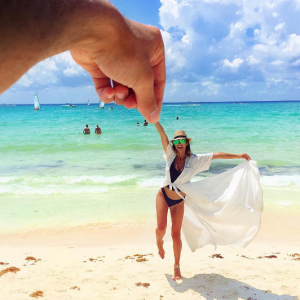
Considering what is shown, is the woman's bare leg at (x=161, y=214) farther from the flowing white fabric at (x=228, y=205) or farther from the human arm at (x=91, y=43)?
the human arm at (x=91, y=43)

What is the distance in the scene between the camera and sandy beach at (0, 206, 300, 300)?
14.4 feet

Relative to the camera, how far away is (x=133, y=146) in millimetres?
20500

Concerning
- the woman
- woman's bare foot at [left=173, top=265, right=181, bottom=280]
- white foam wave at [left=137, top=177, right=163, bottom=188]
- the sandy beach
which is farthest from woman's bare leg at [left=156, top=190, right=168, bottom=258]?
white foam wave at [left=137, top=177, right=163, bottom=188]

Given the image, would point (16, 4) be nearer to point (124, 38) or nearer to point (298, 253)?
point (124, 38)

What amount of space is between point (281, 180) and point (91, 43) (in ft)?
37.2

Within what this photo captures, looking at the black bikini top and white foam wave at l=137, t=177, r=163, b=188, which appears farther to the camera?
white foam wave at l=137, t=177, r=163, b=188

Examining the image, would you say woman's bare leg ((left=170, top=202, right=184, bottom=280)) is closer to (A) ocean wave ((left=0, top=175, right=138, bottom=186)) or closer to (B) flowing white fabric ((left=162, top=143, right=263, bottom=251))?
(B) flowing white fabric ((left=162, top=143, right=263, bottom=251))

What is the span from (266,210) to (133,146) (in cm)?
1336

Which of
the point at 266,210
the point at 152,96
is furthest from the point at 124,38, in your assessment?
the point at 266,210

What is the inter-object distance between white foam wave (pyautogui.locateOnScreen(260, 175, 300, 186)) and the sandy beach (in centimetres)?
401

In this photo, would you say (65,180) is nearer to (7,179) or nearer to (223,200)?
(7,179)

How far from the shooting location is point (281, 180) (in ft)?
36.2

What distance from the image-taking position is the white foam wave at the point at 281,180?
10555 millimetres

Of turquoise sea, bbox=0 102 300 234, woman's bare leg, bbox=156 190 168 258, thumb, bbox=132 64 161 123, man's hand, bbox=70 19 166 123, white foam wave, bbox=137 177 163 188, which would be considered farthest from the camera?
white foam wave, bbox=137 177 163 188
